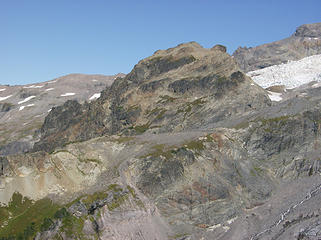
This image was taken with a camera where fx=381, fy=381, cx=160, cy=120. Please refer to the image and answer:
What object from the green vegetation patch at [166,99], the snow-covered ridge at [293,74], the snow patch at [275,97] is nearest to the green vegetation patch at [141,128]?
the green vegetation patch at [166,99]

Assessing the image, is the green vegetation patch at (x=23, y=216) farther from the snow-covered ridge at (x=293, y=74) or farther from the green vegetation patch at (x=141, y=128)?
the snow-covered ridge at (x=293, y=74)

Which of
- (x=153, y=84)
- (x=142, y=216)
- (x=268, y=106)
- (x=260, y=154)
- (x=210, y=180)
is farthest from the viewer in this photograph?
(x=153, y=84)

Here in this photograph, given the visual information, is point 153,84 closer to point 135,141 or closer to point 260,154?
point 135,141

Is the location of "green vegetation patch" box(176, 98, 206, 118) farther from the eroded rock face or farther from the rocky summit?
the rocky summit

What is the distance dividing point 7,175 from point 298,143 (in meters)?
57.9

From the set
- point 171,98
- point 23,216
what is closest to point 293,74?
point 171,98

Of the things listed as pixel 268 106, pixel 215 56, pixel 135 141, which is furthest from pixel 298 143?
pixel 215 56

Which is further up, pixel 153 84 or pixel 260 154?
pixel 153 84

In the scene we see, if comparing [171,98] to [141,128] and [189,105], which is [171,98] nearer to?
[189,105]

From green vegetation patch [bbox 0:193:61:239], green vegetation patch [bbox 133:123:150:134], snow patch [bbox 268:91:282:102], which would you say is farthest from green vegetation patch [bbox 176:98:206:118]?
green vegetation patch [bbox 0:193:61:239]

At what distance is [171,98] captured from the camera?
105188 mm

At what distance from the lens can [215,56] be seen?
370 ft

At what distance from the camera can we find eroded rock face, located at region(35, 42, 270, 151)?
96062 mm

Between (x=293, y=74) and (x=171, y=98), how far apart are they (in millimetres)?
77375
